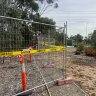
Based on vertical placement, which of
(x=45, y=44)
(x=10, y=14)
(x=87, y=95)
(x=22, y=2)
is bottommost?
(x=87, y=95)

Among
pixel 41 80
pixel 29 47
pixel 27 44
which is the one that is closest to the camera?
pixel 27 44

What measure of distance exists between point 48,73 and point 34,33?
91.2 inches

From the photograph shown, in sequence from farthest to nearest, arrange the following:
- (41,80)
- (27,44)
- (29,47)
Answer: (41,80) < (29,47) < (27,44)

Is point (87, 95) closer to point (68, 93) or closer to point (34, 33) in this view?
point (68, 93)

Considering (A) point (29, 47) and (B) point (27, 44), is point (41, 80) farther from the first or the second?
(B) point (27, 44)

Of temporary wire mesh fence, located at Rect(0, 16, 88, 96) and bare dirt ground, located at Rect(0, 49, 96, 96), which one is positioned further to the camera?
bare dirt ground, located at Rect(0, 49, 96, 96)

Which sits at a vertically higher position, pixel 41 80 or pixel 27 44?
pixel 27 44

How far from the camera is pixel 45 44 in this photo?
10.5 meters

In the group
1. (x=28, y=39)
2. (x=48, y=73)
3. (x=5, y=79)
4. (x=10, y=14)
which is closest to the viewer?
(x=28, y=39)

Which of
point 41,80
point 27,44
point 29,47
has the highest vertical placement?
point 27,44

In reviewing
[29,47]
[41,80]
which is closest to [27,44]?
[29,47]

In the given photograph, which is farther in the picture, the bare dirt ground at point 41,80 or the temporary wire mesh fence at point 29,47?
the bare dirt ground at point 41,80

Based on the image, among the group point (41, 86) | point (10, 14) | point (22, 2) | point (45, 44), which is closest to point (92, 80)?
point (45, 44)

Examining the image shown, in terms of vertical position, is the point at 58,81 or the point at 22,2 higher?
the point at 22,2
